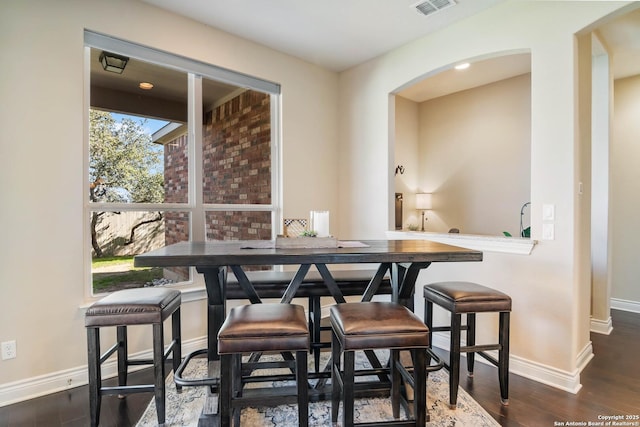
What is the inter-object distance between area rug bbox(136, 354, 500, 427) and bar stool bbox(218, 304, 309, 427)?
0.33 meters

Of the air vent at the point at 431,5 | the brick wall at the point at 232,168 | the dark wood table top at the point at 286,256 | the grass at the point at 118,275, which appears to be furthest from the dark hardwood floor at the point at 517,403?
the air vent at the point at 431,5

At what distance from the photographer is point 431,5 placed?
266 cm

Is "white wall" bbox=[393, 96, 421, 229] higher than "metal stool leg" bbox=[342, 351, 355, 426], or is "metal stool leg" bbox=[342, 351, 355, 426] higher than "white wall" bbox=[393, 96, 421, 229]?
"white wall" bbox=[393, 96, 421, 229]

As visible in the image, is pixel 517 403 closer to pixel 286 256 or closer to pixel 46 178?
pixel 286 256

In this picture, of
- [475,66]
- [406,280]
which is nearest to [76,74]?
[406,280]

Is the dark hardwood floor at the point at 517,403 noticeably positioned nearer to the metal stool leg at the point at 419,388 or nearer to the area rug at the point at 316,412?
the area rug at the point at 316,412

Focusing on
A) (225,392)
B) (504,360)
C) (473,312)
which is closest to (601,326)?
(504,360)

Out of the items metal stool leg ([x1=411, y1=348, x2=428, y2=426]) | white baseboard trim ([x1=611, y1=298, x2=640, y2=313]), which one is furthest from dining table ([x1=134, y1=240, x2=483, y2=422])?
white baseboard trim ([x1=611, y1=298, x2=640, y2=313])

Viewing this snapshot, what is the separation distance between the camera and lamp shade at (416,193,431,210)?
4938 millimetres

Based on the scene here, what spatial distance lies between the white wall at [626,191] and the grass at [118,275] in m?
5.19

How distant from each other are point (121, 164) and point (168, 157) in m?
0.38

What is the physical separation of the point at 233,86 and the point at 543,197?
9.49 feet

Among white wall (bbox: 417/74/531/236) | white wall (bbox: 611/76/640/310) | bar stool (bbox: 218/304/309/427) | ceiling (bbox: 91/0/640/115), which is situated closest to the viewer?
bar stool (bbox: 218/304/309/427)

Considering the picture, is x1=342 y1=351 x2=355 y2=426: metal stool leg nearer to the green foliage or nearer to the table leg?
the table leg
